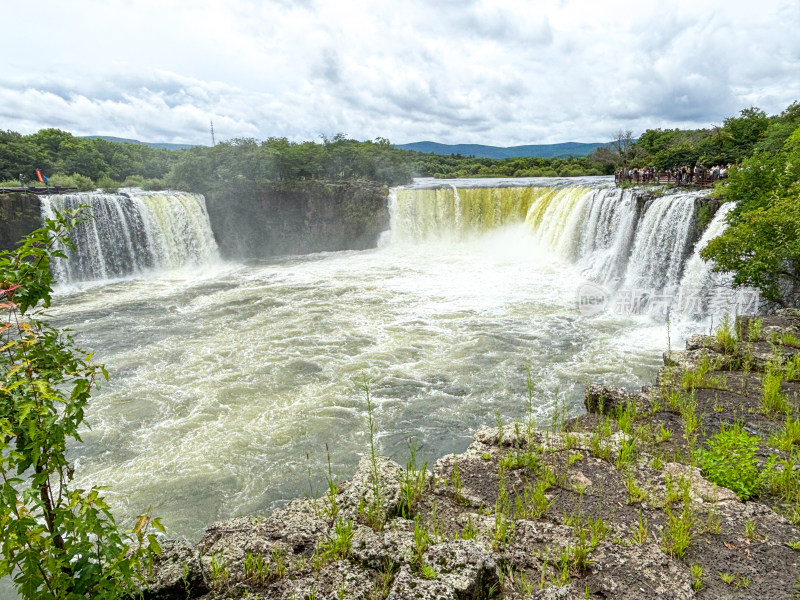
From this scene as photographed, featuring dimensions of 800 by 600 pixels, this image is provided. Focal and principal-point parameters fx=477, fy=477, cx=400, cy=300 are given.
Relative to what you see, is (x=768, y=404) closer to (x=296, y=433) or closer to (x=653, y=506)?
(x=653, y=506)

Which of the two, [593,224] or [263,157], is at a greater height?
[263,157]

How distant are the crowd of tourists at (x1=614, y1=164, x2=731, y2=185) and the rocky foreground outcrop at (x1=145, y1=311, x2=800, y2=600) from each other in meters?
14.2

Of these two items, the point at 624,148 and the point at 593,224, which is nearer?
the point at 593,224

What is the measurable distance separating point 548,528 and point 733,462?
2208mm

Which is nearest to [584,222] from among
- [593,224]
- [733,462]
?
[593,224]

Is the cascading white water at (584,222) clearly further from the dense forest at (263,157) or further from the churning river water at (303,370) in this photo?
the dense forest at (263,157)

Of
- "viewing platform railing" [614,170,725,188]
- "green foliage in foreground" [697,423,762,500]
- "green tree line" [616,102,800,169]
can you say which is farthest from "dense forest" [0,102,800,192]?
"green foliage in foreground" [697,423,762,500]

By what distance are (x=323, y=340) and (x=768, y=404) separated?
1016 cm

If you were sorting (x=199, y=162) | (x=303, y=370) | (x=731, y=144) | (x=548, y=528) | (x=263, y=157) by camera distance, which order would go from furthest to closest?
(x=263, y=157) → (x=199, y=162) → (x=731, y=144) → (x=303, y=370) → (x=548, y=528)

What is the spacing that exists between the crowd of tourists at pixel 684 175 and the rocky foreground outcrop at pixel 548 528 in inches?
560

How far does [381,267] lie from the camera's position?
79.9ft

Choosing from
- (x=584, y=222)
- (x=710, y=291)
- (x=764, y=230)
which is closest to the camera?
(x=764, y=230)

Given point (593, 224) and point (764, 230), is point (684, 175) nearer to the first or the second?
point (593, 224)

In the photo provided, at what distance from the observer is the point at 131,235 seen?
23.8 metres
